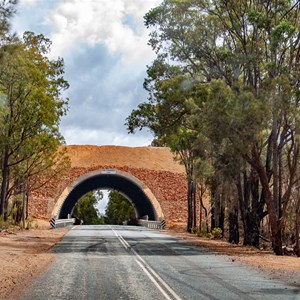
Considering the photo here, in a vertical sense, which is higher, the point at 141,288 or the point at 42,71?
the point at 42,71

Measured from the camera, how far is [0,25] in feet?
57.2

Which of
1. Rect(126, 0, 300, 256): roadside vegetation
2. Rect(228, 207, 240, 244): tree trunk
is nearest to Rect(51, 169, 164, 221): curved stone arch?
Rect(228, 207, 240, 244): tree trunk

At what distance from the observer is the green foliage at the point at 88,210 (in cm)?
10906

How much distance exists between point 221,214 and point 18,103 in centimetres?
1637

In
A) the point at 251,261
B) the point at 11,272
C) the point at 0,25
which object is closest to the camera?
the point at 11,272

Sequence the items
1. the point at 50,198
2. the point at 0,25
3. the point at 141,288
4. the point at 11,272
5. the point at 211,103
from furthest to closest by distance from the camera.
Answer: the point at 50,198 → the point at 211,103 → the point at 0,25 → the point at 11,272 → the point at 141,288

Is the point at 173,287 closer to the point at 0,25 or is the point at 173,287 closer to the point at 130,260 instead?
the point at 130,260

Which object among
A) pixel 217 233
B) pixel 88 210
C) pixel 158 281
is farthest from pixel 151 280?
pixel 88 210

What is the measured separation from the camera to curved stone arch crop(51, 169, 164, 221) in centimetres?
6196

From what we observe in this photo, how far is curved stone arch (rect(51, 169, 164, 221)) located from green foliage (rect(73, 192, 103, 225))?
2923 cm

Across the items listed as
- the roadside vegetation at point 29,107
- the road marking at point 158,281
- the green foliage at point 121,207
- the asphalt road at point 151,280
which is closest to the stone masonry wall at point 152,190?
the roadside vegetation at point 29,107

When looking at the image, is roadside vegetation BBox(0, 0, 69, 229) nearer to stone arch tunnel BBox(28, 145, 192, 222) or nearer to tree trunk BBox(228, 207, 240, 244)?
tree trunk BBox(228, 207, 240, 244)

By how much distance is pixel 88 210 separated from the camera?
372 feet

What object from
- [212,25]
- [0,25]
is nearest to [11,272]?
[0,25]
